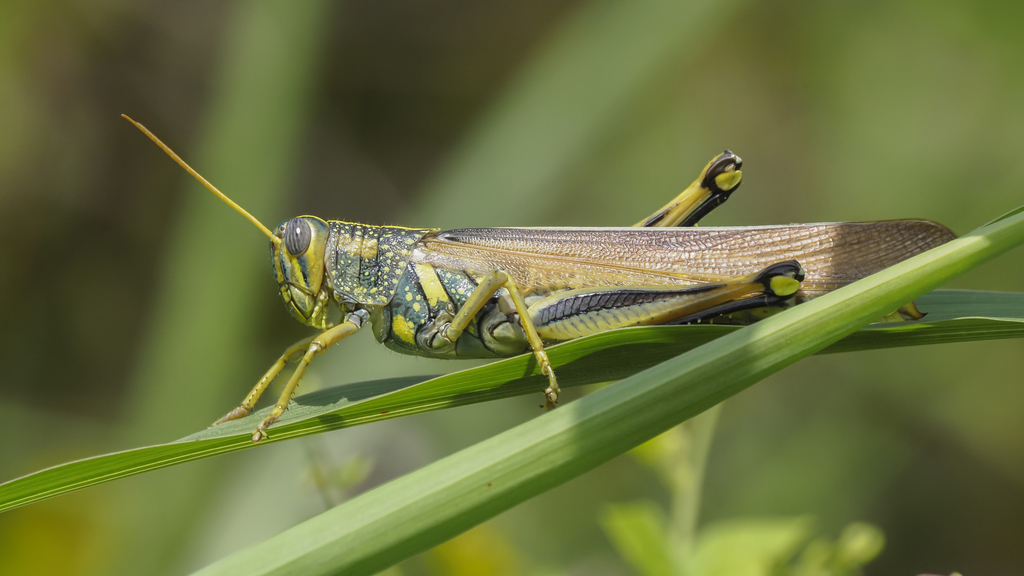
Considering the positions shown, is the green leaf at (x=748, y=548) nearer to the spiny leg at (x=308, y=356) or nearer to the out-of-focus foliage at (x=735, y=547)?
the out-of-focus foliage at (x=735, y=547)

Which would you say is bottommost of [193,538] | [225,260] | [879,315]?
[879,315]

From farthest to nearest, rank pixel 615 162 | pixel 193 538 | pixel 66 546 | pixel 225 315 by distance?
pixel 615 162 < pixel 225 315 < pixel 193 538 < pixel 66 546

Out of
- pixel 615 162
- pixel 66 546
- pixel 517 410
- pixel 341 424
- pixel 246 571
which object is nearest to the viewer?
pixel 246 571

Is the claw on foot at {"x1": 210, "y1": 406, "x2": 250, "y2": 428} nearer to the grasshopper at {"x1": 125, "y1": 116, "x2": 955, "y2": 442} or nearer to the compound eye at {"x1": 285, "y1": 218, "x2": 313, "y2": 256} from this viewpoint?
the grasshopper at {"x1": 125, "y1": 116, "x2": 955, "y2": 442}

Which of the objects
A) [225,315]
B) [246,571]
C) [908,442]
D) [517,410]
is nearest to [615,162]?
[517,410]

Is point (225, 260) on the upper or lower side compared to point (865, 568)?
upper

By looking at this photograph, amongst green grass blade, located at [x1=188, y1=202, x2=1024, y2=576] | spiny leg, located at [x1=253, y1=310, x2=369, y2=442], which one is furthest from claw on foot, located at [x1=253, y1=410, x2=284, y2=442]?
green grass blade, located at [x1=188, y1=202, x2=1024, y2=576]

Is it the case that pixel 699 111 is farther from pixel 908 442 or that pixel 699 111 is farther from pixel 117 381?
pixel 117 381

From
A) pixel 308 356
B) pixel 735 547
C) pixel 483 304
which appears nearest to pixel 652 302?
pixel 483 304
